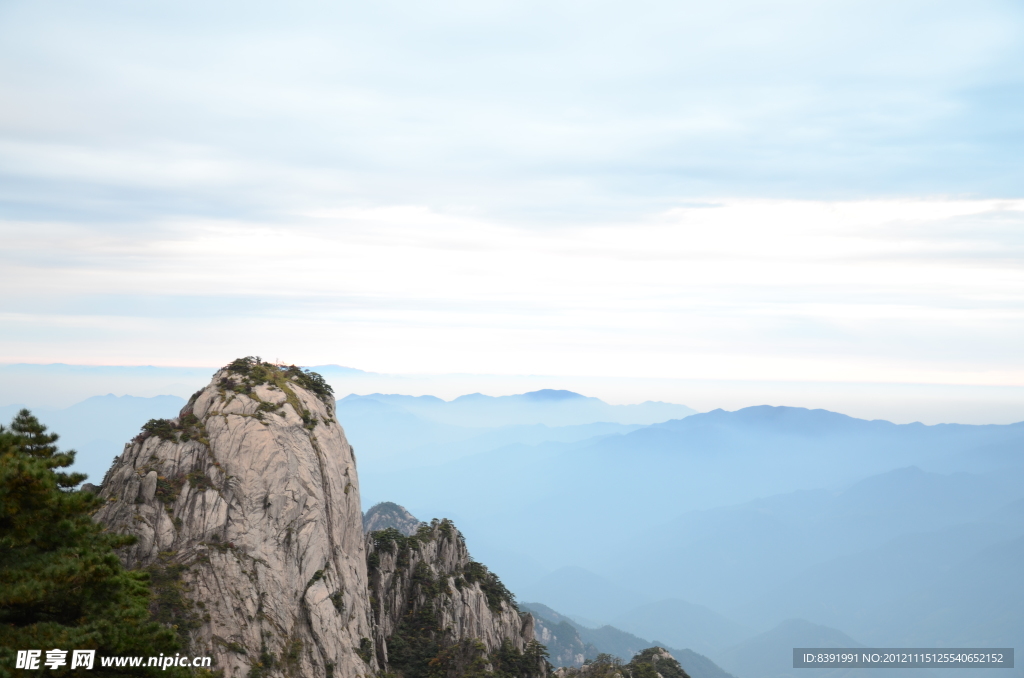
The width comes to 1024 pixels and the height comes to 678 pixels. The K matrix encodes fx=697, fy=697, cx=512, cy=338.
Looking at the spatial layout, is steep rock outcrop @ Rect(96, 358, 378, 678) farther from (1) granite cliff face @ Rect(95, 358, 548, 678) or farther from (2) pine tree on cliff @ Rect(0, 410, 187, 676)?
(2) pine tree on cliff @ Rect(0, 410, 187, 676)

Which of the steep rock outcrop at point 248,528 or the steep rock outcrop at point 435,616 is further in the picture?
the steep rock outcrop at point 435,616

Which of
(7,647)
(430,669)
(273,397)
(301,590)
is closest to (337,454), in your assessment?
(273,397)

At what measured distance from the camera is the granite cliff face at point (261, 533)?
50750mm

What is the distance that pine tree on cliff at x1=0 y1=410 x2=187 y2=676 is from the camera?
22.9 meters

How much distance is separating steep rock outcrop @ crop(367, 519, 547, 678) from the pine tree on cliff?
4660 centimetres

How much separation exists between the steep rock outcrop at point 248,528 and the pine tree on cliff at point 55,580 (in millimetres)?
25017

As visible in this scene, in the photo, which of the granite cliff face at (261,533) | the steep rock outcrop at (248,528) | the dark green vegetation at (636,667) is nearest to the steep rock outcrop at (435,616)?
the granite cliff face at (261,533)

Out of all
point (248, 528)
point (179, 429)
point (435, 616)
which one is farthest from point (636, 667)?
point (179, 429)

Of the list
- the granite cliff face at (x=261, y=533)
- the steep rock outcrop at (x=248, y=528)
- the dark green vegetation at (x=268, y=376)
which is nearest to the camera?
the steep rock outcrop at (x=248, y=528)

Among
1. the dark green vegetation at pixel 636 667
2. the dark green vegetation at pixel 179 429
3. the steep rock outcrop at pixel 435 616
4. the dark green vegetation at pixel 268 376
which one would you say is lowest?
the dark green vegetation at pixel 636 667

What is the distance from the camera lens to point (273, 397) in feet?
208

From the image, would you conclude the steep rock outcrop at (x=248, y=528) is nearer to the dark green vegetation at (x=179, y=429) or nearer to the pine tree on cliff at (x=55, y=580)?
the dark green vegetation at (x=179, y=429)

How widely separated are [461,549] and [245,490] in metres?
41.1

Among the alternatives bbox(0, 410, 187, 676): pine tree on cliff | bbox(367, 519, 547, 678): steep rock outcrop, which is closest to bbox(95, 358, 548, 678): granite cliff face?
bbox(367, 519, 547, 678): steep rock outcrop
